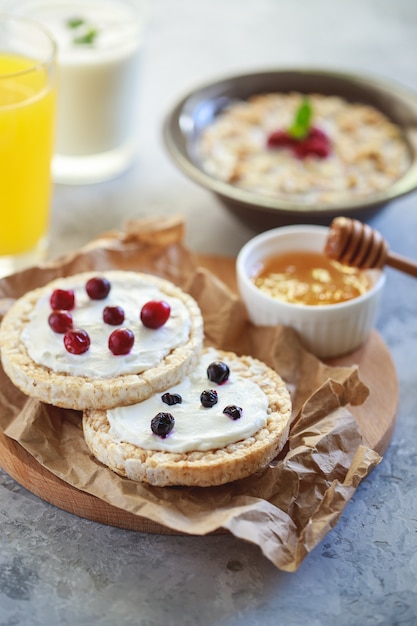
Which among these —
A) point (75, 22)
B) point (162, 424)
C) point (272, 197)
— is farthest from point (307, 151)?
point (162, 424)

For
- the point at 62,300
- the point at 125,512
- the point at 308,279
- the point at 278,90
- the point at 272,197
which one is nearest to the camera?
the point at 125,512

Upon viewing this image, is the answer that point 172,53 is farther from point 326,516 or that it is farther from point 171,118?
point 326,516

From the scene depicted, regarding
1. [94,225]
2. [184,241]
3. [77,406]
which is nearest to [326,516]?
[77,406]

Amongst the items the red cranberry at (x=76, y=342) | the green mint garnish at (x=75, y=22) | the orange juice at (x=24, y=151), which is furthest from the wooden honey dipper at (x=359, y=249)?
the green mint garnish at (x=75, y=22)

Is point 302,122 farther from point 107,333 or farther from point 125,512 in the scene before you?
point 125,512

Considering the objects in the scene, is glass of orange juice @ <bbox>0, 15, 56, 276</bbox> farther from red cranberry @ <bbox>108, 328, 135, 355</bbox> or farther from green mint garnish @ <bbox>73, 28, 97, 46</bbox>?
red cranberry @ <bbox>108, 328, 135, 355</bbox>

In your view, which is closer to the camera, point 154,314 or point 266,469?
point 266,469

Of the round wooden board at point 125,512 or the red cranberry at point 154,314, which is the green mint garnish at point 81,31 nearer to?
the red cranberry at point 154,314
